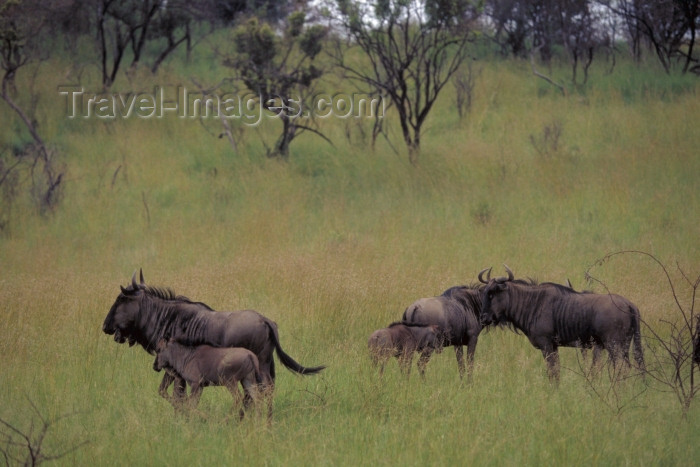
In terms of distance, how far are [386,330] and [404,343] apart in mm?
169

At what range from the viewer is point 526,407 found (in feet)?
19.7

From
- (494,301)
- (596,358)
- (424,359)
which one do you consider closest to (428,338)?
(424,359)

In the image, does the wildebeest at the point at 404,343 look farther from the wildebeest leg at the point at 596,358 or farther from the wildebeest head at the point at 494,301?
the wildebeest leg at the point at 596,358

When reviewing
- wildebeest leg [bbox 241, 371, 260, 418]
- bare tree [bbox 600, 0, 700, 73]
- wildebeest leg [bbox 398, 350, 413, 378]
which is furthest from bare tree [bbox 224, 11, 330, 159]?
wildebeest leg [bbox 241, 371, 260, 418]

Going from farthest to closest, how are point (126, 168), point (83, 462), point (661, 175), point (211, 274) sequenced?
point (126, 168) → point (661, 175) → point (211, 274) → point (83, 462)

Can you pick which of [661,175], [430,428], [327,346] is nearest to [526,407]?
[430,428]

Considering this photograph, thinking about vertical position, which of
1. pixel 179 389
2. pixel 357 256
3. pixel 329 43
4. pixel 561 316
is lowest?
pixel 179 389

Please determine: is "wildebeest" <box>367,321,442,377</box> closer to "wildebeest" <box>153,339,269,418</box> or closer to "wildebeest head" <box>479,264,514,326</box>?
"wildebeest head" <box>479,264,514,326</box>

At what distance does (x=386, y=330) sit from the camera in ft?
22.0

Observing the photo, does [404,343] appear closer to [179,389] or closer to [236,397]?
[236,397]

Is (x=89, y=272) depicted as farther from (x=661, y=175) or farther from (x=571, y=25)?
(x=571, y=25)

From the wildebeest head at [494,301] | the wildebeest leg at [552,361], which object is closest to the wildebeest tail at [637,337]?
the wildebeest leg at [552,361]

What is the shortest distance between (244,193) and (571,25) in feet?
37.2

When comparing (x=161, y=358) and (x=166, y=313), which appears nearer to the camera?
(x=161, y=358)
